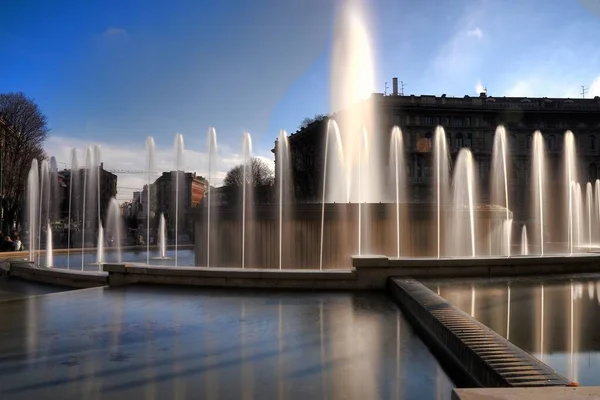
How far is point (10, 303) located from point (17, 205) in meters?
27.3

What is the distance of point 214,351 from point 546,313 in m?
4.14

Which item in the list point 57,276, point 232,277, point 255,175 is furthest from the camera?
point 255,175

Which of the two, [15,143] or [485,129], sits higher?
[485,129]

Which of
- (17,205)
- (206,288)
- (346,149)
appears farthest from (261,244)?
(17,205)

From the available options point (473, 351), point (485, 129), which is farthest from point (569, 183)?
point (485, 129)

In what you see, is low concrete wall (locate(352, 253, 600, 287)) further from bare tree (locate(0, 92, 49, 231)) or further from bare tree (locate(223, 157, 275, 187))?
bare tree (locate(223, 157, 275, 187))

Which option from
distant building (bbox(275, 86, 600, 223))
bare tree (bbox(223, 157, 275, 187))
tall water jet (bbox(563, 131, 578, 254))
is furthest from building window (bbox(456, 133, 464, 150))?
bare tree (bbox(223, 157, 275, 187))

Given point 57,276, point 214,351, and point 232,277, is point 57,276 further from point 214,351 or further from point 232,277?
point 214,351

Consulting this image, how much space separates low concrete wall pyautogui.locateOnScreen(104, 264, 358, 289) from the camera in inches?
352

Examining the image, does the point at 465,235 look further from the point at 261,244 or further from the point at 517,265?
the point at 261,244

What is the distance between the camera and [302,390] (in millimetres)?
3805

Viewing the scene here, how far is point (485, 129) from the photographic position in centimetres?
5628

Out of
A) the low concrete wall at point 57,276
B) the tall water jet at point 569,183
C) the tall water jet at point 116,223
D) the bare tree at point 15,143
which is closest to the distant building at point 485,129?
the tall water jet at point 569,183

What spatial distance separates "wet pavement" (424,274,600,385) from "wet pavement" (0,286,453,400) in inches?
36.7
